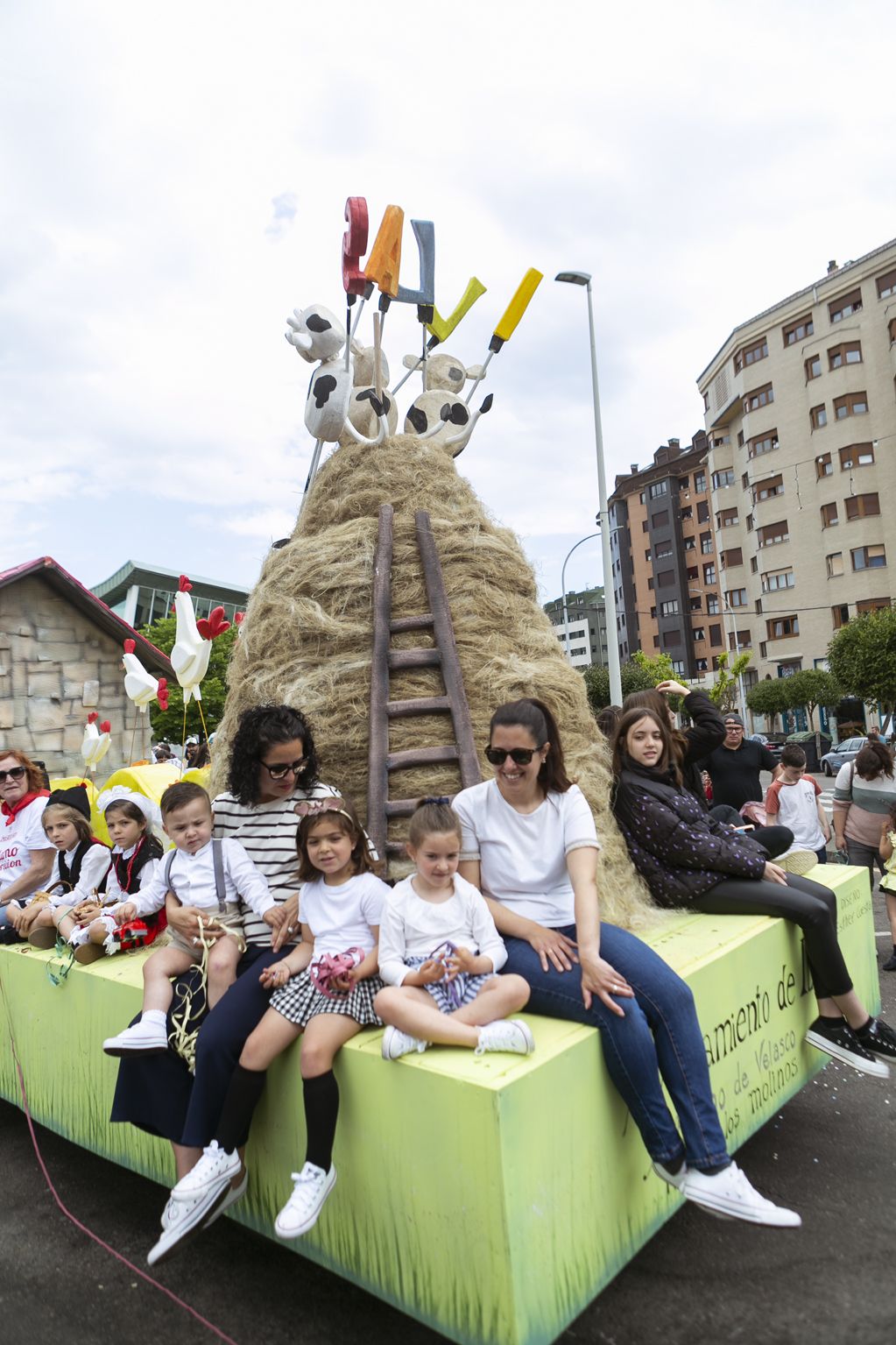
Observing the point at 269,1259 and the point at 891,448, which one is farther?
the point at 891,448

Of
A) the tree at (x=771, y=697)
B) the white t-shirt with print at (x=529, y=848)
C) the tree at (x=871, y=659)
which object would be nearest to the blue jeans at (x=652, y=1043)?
the white t-shirt with print at (x=529, y=848)

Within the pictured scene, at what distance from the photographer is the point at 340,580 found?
15.0 ft

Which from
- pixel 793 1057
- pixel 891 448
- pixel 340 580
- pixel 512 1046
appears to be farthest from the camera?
pixel 891 448

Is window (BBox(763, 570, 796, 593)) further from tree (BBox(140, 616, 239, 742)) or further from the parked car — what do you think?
tree (BBox(140, 616, 239, 742))

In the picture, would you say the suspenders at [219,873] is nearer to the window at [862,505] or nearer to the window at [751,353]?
the window at [862,505]

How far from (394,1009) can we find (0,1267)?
1879 mm

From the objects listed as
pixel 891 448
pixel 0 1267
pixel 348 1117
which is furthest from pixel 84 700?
pixel 891 448

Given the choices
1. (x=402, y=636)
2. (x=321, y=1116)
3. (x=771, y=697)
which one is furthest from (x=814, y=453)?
(x=321, y=1116)

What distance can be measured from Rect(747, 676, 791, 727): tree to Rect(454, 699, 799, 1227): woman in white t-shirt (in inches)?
1452

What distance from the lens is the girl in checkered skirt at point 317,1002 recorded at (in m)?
2.55

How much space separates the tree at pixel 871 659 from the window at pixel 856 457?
1104cm

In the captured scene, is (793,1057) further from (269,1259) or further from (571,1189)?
(269,1259)

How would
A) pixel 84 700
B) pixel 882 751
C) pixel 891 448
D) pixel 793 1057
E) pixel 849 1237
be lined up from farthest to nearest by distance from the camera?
pixel 891 448
pixel 84 700
pixel 882 751
pixel 793 1057
pixel 849 1237

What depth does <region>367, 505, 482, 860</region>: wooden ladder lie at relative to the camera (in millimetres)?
4035
